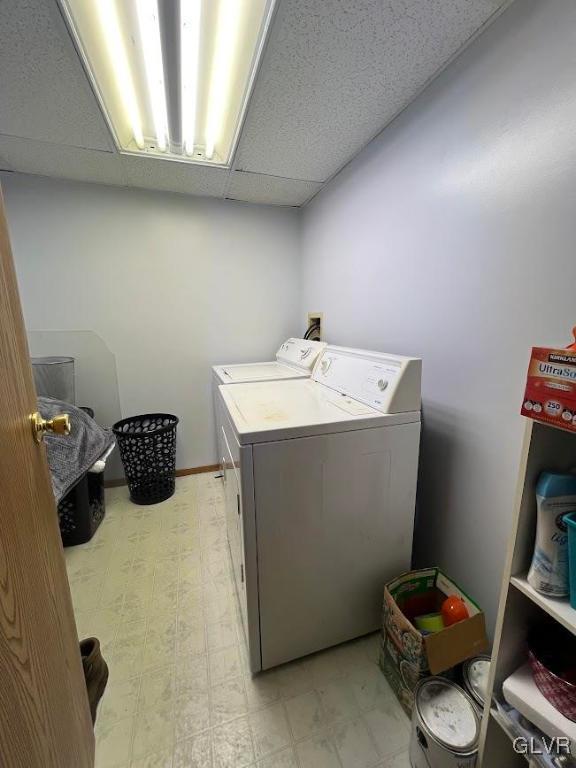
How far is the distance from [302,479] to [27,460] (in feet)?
2.42

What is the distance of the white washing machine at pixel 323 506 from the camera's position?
1033 millimetres

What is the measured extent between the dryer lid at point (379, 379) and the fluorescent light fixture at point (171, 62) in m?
1.15

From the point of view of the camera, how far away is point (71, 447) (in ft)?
5.70

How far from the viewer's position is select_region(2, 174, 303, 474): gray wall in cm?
211

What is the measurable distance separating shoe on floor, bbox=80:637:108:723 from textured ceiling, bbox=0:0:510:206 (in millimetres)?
2015

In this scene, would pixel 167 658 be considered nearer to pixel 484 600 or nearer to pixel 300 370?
pixel 484 600

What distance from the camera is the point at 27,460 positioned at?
2.09 feet

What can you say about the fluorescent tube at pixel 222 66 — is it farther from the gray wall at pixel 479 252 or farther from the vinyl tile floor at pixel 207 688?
the vinyl tile floor at pixel 207 688

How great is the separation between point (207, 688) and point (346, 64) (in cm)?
229

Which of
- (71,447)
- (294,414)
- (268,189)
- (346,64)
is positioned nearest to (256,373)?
(294,414)

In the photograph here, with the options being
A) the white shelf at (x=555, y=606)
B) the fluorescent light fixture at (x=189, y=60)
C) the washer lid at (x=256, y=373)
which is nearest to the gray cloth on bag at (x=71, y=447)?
the washer lid at (x=256, y=373)

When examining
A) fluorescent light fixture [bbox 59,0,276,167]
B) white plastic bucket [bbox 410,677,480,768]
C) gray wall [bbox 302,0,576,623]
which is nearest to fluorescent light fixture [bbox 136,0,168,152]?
fluorescent light fixture [bbox 59,0,276,167]

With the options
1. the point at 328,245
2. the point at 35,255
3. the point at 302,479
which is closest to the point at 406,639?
the point at 302,479

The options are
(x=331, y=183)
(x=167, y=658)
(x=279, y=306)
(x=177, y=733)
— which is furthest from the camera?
(x=279, y=306)
